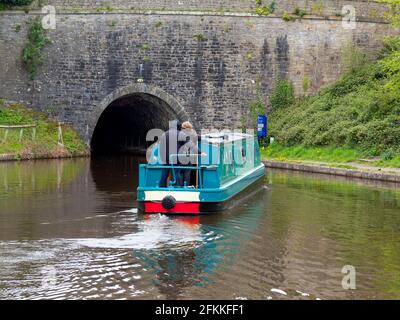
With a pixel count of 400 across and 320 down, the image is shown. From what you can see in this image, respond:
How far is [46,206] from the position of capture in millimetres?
14062

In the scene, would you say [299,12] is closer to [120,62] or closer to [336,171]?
[120,62]

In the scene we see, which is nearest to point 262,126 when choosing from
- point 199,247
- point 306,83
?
point 306,83

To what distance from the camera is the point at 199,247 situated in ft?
34.3

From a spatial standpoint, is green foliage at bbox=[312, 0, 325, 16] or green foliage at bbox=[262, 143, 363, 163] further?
green foliage at bbox=[312, 0, 325, 16]

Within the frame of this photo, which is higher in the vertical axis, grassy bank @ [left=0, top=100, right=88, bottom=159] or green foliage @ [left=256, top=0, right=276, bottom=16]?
green foliage @ [left=256, top=0, right=276, bottom=16]

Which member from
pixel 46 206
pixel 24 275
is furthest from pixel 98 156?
pixel 24 275

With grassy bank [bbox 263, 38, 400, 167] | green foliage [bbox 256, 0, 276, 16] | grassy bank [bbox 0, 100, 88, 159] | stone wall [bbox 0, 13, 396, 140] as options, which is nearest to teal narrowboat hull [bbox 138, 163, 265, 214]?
grassy bank [bbox 263, 38, 400, 167]

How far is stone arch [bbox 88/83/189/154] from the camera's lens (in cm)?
2766

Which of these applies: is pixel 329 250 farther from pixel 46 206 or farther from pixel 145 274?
pixel 46 206

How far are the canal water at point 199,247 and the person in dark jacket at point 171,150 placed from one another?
2.88ft

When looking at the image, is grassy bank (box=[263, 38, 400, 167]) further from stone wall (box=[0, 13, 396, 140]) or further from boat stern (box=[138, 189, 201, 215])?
boat stern (box=[138, 189, 201, 215])

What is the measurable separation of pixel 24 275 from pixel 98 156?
20664mm

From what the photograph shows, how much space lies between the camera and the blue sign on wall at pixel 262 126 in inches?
1094

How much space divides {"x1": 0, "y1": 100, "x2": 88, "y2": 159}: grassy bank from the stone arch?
871 millimetres
